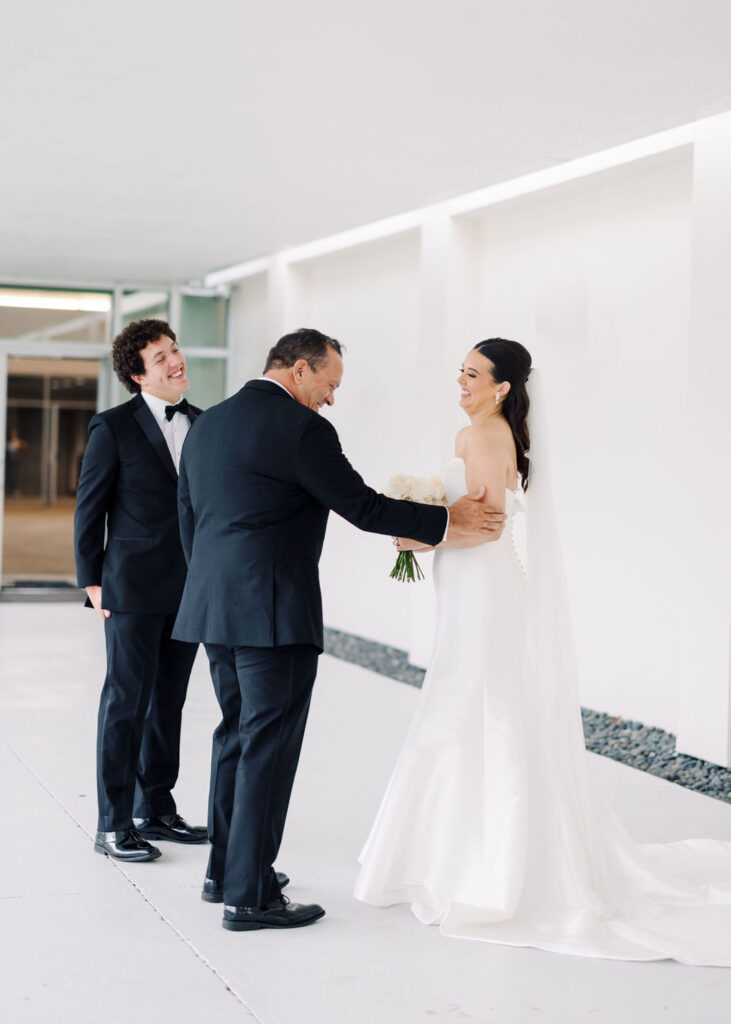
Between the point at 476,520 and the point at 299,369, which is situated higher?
the point at 299,369

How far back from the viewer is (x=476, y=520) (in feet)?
12.4

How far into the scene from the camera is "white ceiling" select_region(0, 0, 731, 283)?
486 cm

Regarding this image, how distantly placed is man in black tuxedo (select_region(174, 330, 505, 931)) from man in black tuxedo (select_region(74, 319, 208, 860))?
25.2 inches

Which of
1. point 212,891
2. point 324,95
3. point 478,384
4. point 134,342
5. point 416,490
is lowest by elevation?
point 212,891

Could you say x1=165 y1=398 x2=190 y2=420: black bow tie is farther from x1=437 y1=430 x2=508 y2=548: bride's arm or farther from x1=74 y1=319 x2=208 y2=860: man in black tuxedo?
x1=437 y1=430 x2=508 y2=548: bride's arm

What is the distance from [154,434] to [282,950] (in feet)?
5.96

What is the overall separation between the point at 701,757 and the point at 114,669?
3.22 m

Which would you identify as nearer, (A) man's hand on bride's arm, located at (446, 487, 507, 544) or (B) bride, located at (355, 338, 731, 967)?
(B) bride, located at (355, 338, 731, 967)

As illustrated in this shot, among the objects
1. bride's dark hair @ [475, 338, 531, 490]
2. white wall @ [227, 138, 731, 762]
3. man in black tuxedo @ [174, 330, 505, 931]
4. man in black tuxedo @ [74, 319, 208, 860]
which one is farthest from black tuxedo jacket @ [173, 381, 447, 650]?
white wall @ [227, 138, 731, 762]

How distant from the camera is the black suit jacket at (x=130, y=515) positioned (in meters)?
4.24

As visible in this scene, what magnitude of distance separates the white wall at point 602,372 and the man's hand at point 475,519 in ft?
8.34

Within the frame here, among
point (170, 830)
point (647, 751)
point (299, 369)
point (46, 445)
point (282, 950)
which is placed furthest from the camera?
point (46, 445)

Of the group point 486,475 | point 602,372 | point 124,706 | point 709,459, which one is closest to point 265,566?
point 486,475

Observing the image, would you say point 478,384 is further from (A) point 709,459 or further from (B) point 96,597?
(A) point 709,459
